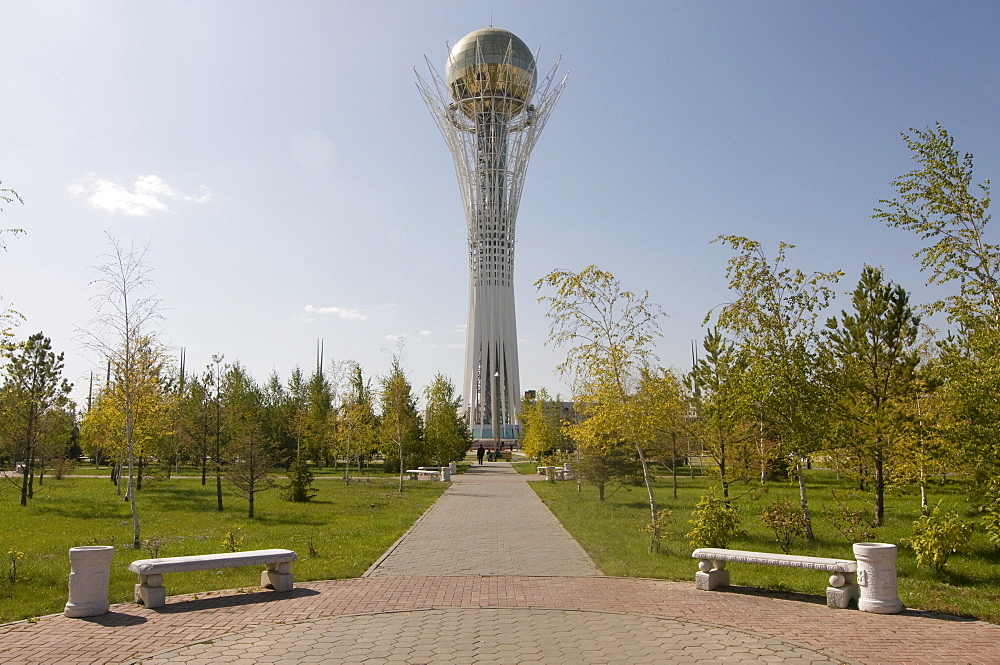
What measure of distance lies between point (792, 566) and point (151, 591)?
6.97 meters

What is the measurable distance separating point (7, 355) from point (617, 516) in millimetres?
12693

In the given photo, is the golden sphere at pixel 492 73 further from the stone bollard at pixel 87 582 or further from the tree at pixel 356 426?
the stone bollard at pixel 87 582

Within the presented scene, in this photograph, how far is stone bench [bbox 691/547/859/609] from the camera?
7539mm

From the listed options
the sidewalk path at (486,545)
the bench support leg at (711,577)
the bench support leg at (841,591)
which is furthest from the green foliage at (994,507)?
the sidewalk path at (486,545)

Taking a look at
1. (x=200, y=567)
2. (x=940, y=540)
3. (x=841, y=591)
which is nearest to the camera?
(x=841, y=591)

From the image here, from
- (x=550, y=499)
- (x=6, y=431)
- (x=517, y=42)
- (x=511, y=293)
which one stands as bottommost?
(x=550, y=499)

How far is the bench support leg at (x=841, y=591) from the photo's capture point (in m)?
7.50

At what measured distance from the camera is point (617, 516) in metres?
17.1

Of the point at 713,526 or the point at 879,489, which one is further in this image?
the point at 879,489

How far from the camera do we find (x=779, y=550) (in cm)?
1186

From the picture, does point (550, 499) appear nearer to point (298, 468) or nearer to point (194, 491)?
point (298, 468)

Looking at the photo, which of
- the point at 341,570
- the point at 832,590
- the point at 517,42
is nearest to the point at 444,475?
the point at 341,570

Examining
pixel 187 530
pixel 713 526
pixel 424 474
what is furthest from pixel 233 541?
pixel 424 474

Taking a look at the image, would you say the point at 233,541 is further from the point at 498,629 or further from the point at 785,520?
the point at 785,520
